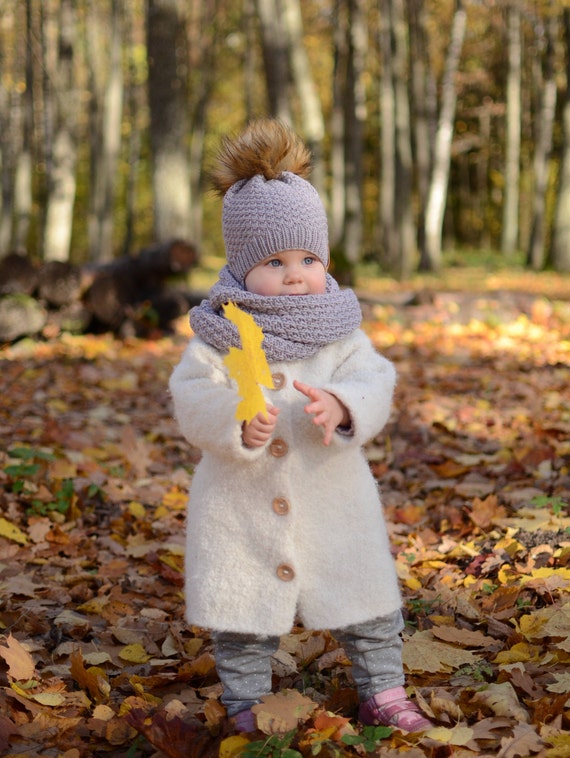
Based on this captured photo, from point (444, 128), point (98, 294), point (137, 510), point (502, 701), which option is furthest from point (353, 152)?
point (502, 701)

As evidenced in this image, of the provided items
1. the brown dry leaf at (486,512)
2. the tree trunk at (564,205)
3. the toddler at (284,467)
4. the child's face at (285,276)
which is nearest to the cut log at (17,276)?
the brown dry leaf at (486,512)

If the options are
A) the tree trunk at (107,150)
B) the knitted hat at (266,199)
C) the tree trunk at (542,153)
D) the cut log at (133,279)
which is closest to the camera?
the knitted hat at (266,199)

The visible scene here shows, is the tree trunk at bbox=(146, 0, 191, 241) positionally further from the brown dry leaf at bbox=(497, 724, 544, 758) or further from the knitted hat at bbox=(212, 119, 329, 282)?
the brown dry leaf at bbox=(497, 724, 544, 758)

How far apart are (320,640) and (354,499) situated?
839 mm

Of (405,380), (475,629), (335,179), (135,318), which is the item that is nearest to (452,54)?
(335,179)

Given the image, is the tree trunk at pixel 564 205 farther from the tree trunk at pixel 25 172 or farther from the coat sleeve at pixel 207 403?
the coat sleeve at pixel 207 403

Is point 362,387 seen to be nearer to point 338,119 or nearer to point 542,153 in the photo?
point 338,119

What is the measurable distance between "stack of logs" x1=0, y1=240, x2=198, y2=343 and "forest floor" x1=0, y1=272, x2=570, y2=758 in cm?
255

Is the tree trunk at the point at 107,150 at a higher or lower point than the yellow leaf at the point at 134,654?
higher

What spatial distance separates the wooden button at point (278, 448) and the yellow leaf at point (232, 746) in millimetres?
763

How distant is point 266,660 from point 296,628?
744mm

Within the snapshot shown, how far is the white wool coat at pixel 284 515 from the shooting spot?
2.38 meters

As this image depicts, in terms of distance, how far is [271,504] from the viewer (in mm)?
2400

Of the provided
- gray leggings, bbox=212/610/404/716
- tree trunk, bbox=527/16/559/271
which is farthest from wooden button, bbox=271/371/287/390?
tree trunk, bbox=527/16/559/271
